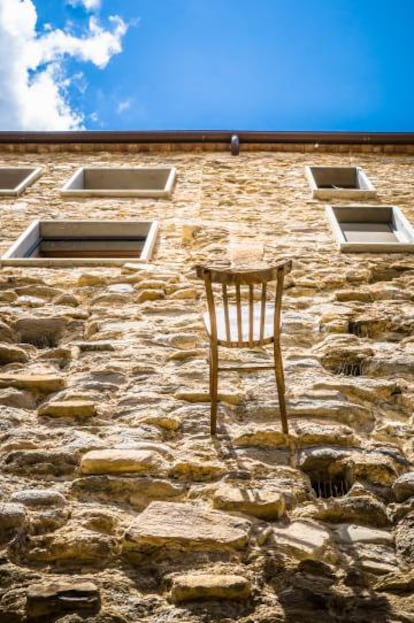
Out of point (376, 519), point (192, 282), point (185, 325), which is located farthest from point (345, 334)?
point (376, 519)

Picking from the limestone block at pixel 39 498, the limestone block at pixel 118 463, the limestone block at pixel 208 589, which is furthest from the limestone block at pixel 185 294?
the limestone block at pixel 208 589

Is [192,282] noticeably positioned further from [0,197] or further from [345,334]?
[0,197]

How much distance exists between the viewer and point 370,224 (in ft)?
21.1

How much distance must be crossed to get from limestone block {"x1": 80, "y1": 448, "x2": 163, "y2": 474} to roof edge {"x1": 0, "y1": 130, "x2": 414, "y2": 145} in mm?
6924

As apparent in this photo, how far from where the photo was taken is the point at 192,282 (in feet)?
15.2

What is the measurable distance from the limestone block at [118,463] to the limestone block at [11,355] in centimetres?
123

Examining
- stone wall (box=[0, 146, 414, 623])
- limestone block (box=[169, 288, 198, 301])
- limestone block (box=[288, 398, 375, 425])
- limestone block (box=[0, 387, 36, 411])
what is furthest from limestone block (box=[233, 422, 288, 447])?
limestone block (box=[169, 288, 198, 301])

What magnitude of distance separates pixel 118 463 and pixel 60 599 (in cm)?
77

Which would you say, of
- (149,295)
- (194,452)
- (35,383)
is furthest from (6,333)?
(194,452)

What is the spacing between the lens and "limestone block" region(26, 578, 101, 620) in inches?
67.5

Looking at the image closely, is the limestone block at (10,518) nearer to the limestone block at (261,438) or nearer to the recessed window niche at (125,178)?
the limestone block at (261,438)

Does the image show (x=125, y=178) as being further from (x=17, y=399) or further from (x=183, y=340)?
(x=17, y=399)

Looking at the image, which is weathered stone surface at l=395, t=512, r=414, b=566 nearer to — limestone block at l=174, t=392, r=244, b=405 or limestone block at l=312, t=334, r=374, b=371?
limestone block at l=174, t=392, r=244, b=405

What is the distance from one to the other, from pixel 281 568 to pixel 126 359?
6.08 feet
